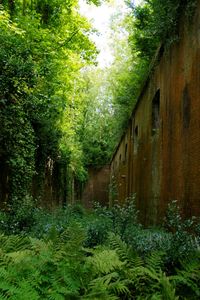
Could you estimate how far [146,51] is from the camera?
13414 mm

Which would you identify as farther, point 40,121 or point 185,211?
point 40,121

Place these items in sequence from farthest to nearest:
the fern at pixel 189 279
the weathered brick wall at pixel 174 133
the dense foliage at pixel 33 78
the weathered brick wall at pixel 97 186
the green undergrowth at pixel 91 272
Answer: the weathered brick wall at pixel 97 186 → the dense foliage at pixel 33 78 → the weathered brick wall at pixel 174 133 → the fern at pixel 189 279 → the green undergrowth at pixel 91 272

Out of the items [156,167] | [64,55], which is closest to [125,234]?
[156,167]

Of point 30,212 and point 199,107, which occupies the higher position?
point 199,107

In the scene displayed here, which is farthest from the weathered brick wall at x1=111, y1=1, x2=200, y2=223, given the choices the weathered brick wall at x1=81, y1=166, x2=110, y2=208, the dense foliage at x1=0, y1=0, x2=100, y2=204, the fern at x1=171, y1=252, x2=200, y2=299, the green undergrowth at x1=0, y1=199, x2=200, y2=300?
the weathered brick wall at x1=81, y1=166, x2=110, y2=208

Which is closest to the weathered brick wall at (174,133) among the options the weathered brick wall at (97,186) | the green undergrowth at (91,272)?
the green undergrowth at (91,272)

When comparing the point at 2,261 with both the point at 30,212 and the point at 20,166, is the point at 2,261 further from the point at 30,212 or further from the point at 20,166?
the point at 20,166

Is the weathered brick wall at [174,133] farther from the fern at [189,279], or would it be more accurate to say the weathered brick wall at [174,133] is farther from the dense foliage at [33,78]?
the dense foliage at [33,78]

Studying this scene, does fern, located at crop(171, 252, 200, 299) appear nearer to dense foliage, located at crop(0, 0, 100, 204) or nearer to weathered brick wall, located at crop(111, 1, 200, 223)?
weathered brick wall, located at crop(111, 1, 200, 223)

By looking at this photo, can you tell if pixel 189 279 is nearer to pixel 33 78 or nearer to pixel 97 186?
pixel 33 78

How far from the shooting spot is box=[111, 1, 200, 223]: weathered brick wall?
796cm

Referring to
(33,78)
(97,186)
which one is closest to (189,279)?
(33,78)

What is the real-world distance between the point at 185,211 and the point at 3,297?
19.2 feet

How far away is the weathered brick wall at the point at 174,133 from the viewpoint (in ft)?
26.1
